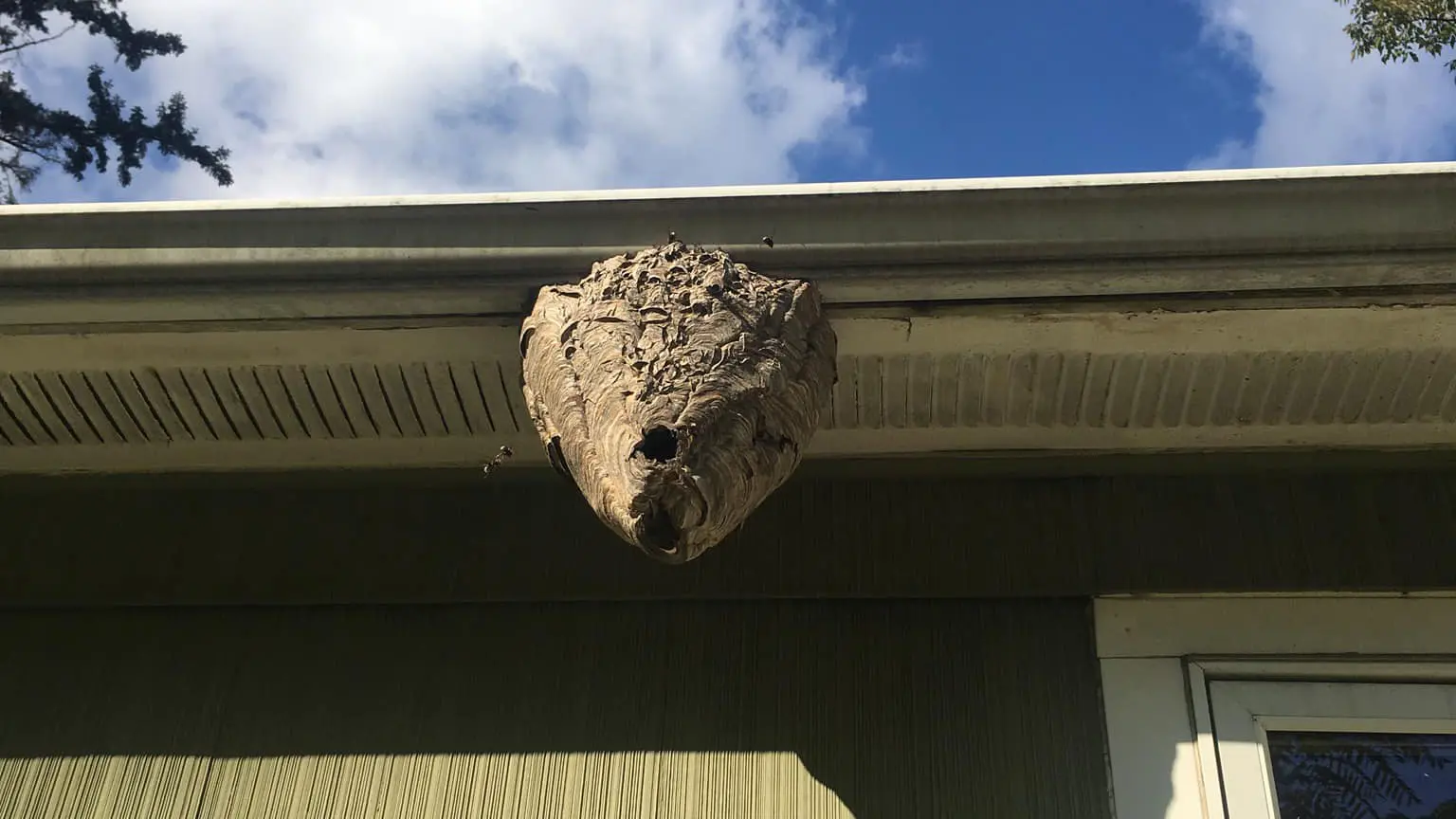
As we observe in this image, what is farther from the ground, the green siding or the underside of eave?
the underside of eave

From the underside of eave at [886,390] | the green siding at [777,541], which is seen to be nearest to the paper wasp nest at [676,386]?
the underside of eave at [886,390]

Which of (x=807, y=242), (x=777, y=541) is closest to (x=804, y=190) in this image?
(x=807, y=242)

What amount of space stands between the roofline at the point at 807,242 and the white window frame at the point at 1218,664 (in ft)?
1.97

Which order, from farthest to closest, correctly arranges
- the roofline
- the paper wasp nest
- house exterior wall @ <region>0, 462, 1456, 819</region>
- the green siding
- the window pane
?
the green siding < house exterior wall @ <region>0, 462, 1456, 819</region> < the window pane < the roofline < the paper wasp nest

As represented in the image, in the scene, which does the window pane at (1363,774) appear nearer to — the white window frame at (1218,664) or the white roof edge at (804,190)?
the white window frame at (1218,664)

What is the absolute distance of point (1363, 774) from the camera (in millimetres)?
1997

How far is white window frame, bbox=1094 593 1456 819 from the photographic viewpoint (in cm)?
199

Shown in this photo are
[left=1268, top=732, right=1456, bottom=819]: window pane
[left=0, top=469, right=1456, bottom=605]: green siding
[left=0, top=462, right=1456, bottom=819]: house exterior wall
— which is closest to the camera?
[left=1268, top=732, right=1456, bottom=819]: window pane

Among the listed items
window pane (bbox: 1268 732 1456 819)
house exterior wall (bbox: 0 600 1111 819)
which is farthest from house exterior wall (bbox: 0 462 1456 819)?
window pane (bbox: 1268 732 1456 819)

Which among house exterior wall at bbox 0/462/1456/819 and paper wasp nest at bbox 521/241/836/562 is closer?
paper wasp nest at bbox 521/241/836/562

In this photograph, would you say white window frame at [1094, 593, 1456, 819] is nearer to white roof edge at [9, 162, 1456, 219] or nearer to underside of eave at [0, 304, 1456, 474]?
underside of eave at [0, 304, 1456, 474]

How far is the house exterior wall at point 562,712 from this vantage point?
2053 mm

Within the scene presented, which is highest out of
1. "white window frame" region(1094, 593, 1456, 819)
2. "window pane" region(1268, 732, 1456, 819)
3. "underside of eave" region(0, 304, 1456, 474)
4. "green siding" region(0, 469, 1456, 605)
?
"underside of eave" region(0, 304, 1456, 474)

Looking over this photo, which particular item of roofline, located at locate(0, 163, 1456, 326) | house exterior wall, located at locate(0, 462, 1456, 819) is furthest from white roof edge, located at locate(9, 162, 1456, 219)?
house exterior wall, located at locate(0, 462, 1456, 819)
